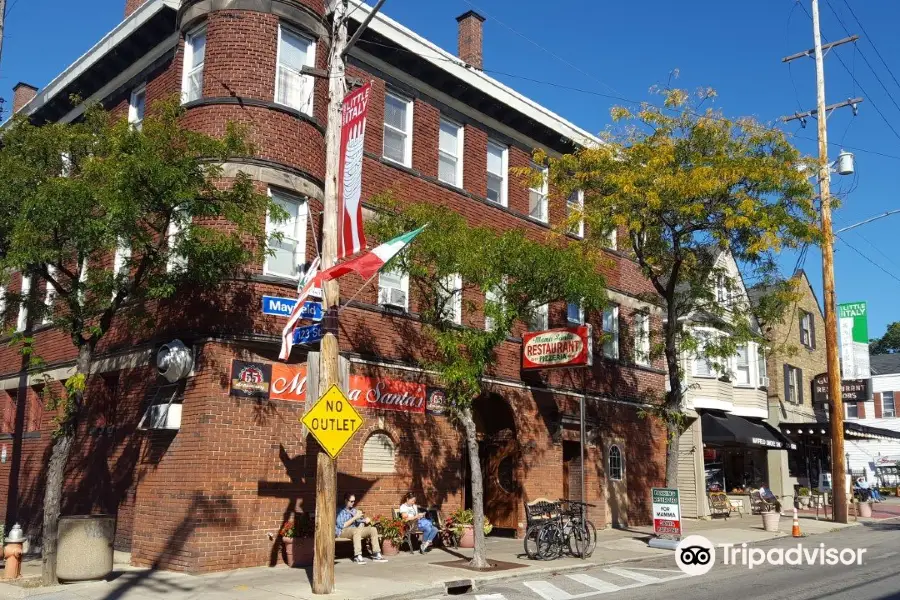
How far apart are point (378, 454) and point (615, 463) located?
9418 millimetres

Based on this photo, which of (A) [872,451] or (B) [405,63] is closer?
(B) [405,63]

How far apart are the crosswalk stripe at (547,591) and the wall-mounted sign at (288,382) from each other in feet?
17.4

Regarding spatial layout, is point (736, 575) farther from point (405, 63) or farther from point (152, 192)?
point (405, 63)

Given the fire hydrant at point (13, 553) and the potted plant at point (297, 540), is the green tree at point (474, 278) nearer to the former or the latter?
the potted plant at point (297, 540)

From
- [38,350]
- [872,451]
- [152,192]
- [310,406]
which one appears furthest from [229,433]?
[872,451]

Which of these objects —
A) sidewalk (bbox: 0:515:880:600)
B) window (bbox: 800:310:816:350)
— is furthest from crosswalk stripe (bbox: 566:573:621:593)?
window (bbox: 800:310:816:350)

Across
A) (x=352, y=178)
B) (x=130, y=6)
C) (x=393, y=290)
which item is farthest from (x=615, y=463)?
(x=130, y=6)

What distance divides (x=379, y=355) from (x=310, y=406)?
191 inches

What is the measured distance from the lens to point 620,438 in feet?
78.8

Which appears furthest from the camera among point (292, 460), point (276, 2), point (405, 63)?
point (405, 63)

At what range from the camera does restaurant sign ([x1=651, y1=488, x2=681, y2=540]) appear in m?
18.8

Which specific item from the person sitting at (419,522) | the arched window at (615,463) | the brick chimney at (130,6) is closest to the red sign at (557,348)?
the person sitting at (419,522)

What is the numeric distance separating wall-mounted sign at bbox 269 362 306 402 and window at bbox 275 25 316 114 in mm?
5175

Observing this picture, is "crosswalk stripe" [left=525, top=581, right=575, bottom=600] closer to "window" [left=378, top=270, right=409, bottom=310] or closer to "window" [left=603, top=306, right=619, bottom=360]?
"window" [left=378, top=270, right=409, bottom=310]
